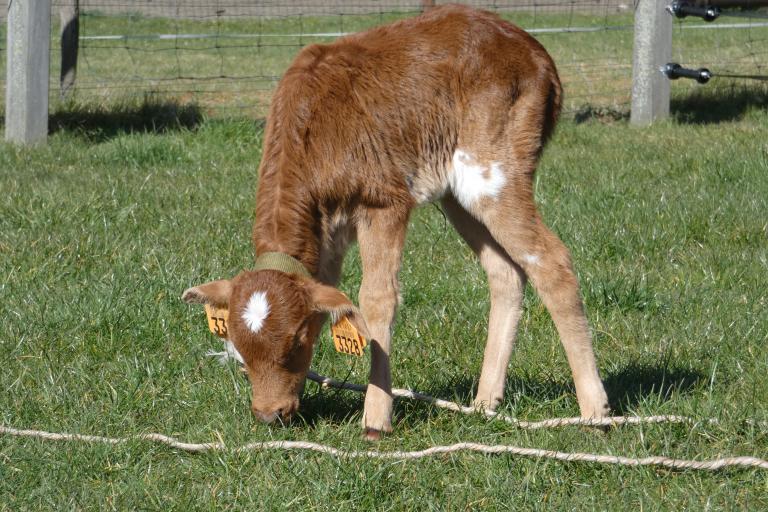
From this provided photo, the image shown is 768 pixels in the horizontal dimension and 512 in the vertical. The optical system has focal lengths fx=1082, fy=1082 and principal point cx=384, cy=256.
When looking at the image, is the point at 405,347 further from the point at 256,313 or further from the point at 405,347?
the point at 256,313

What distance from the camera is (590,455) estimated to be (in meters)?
3.72

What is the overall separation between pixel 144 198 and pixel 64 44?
4167mm

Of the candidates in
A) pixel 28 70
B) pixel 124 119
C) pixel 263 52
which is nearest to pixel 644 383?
pixel 28 70

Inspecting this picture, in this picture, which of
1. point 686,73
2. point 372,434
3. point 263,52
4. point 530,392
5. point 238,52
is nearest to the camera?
point 372,434

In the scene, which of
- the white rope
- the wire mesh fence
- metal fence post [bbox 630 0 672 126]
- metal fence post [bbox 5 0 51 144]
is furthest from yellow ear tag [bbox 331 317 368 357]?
metal fence post [bbox 630 0 672 126]

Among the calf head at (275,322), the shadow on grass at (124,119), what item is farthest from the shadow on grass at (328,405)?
the shadow on grass at (124,119)

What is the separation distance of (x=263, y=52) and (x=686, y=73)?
8.56 metres

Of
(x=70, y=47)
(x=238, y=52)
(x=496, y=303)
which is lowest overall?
(x=238, y=52)

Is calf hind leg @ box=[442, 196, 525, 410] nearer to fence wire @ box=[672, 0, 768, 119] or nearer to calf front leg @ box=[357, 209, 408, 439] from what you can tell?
calf front leg @ box=[357, 209, 408, 439]

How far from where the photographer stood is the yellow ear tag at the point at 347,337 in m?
3.83

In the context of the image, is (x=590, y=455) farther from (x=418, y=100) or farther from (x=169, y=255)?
(x=169, y=255)

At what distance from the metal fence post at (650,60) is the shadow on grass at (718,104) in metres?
0.29

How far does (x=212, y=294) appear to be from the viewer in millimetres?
3928

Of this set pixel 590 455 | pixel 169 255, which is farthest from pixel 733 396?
pixel 169 255
